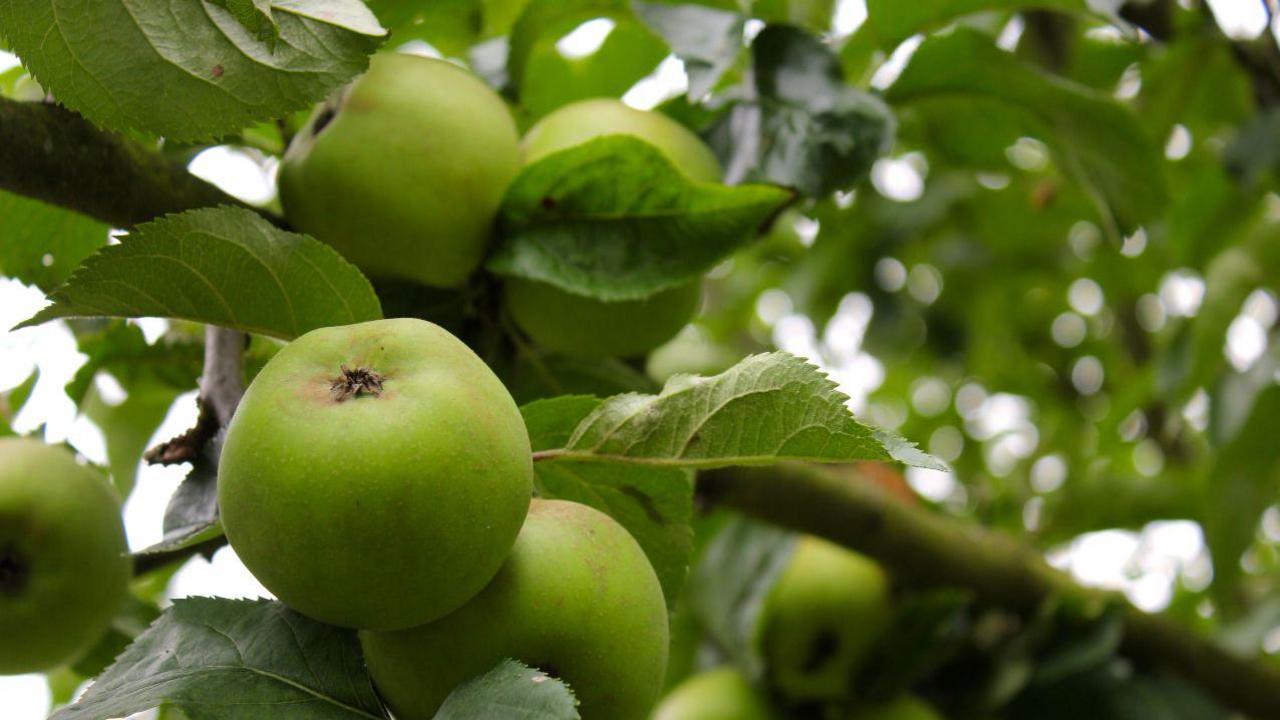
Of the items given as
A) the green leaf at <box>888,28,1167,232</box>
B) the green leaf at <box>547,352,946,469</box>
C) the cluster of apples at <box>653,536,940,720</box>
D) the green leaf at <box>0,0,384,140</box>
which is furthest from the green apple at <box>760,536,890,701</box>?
the green leaf at <box>0,0,384,140</box>

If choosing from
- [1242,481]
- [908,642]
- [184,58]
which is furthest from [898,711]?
[184,58]

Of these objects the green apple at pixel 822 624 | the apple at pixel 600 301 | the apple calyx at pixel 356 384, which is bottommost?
the green apple at pixel 822 624

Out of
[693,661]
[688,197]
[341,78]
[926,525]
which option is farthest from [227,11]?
[693,661]

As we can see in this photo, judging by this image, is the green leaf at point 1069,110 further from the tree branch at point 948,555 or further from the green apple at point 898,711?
the green apple at point 898,711

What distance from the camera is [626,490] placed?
3.05 feet

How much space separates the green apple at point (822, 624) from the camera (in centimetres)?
179

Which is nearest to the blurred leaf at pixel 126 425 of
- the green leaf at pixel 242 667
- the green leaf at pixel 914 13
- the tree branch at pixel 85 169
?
the tree branch at pixel 85 169

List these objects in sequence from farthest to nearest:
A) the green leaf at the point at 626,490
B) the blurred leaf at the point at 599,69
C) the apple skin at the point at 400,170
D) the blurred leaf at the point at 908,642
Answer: the blurred leaf at the point at 908,642
the blurred leaf at the point at 599,69
the apple skin at the point at 400,170
the green leaf at the point at 626,490

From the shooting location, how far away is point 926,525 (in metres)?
1.76

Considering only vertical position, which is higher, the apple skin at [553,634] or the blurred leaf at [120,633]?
the apple skin at [553,634]

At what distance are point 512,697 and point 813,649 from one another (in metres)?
1.17

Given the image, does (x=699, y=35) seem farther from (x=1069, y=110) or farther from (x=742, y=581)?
(x=742, y=581)

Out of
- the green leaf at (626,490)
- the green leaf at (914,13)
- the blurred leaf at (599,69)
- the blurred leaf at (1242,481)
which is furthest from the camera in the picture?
the blurred leaf at (1242,481)

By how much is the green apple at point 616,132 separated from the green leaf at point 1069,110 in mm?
374
